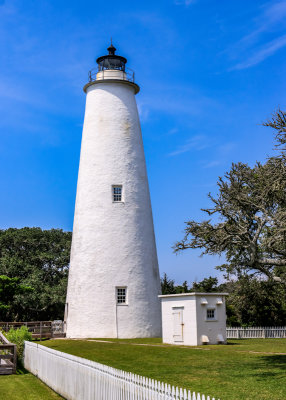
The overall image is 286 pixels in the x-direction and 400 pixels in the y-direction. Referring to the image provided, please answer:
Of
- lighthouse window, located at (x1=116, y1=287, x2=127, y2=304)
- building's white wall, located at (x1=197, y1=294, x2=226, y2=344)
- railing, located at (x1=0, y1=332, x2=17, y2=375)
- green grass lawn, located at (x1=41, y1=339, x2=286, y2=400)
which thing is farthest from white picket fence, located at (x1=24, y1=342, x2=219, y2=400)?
lighthouse window, located at (x1=116, y1=287, x2=127, y2=304)

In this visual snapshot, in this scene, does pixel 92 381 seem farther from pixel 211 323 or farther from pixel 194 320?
pixel 211 323

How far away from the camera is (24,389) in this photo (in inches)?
488

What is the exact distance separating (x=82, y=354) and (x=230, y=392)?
8873 mm

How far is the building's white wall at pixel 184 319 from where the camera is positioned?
22031mm

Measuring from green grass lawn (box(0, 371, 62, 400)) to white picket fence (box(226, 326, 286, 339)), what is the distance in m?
17.8

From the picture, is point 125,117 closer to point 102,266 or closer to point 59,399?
point 102,266

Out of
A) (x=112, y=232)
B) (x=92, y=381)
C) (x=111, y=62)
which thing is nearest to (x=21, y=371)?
(x=92, y=381)

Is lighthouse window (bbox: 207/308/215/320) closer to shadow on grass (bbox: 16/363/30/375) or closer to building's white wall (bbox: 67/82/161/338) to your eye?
building's white wall (bbox: 67/82/161/338)

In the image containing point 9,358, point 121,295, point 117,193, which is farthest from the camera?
point 117,193

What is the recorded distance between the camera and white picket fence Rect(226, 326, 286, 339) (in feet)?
93.6

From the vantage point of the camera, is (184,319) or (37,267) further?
(37,267)

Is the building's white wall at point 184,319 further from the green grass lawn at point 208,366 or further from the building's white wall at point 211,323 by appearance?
the green grass lawn at point 208,366

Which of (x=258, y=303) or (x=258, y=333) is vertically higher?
(x=258, y=303)

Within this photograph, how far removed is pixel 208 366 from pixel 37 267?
98.1ft
